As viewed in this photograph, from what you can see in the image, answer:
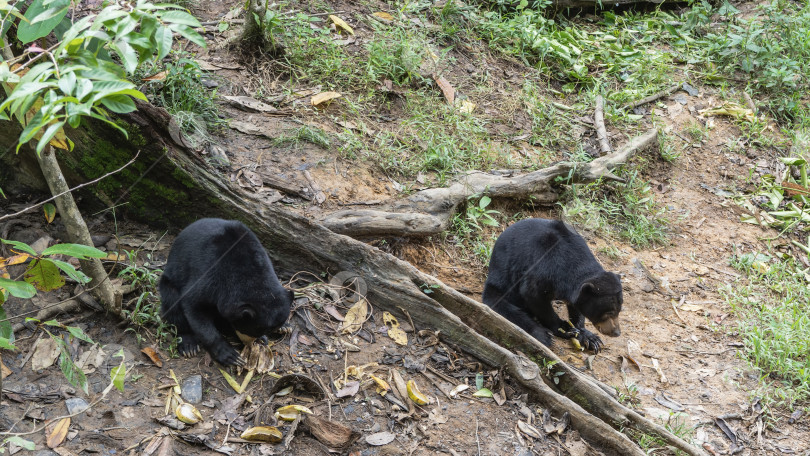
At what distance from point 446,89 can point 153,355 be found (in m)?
5.07

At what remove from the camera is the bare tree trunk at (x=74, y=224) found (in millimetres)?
4027

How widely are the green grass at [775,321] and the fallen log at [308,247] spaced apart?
5.76 ft

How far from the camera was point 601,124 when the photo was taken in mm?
8242

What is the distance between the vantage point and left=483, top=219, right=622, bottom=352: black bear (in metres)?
5.59

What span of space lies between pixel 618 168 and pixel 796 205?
7.75 ft

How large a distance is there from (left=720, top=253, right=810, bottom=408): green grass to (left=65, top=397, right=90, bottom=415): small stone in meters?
5.11

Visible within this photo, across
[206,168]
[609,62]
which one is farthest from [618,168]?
[206,168]

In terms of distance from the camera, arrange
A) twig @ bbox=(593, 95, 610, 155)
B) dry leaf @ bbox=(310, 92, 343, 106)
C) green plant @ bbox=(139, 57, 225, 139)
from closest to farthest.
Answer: green plant @ bbox=(139, 57, 225, 139)
dry leaf @ bbox=(310, 92, 343, 106)
twig @ bbox=(593, 95, 610, 155)

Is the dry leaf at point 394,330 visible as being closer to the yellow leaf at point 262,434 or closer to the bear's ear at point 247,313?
the bear's ear at point 247,313

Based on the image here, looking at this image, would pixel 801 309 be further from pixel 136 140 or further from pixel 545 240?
pixel 136 140

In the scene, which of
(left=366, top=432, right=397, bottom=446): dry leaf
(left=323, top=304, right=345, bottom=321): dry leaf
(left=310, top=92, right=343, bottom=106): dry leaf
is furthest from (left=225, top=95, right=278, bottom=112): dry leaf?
(left=366, top=432, right=397, bottom=446): dry leaf

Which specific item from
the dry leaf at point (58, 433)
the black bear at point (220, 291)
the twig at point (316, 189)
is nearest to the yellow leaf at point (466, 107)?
the twig at point (316, 189)

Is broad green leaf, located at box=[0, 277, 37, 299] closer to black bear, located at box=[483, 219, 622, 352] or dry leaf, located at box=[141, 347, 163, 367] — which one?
dry leaf, located at box=[141, 347, 163, 367]

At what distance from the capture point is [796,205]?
26.4 ft
